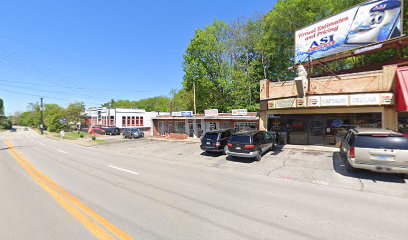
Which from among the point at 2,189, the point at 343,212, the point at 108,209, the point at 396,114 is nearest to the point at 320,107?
the point at 396,114

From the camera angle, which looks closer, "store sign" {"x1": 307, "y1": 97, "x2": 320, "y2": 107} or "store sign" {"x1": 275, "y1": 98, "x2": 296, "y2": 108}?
"store sign" {"x1": 307, "y1": 97, "x2": 320, "y2": 107}

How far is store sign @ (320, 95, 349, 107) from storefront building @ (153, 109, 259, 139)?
7.44m

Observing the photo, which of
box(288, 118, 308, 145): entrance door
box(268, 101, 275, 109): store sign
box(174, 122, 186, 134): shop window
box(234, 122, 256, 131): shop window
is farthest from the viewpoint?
box(174, 122, 186, 134): shop window

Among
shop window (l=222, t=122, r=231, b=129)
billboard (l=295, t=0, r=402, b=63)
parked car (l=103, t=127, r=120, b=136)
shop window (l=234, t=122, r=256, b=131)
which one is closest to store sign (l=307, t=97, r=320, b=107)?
billboard (l=295, t=0, r=402, b=63)

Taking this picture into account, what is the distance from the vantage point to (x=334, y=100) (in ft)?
42.9

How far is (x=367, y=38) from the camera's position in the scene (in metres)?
13.8

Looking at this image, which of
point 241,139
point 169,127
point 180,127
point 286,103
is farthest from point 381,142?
point 169,127

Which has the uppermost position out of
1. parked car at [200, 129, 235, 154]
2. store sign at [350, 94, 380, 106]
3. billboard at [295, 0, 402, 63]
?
billboard at [295, 0, 402, 63]

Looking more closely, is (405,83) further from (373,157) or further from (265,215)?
(265,215)

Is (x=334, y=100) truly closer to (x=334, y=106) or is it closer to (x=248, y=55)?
(x=334, y=106)

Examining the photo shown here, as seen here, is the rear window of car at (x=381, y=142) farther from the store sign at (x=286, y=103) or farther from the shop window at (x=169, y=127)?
the shop window at (x=169, y=127)

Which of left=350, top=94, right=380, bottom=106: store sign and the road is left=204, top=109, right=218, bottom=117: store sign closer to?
left=350, top=94, right=380, bottom=106: store sign

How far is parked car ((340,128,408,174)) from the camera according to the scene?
7.11 metres

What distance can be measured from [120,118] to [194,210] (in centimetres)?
4805
